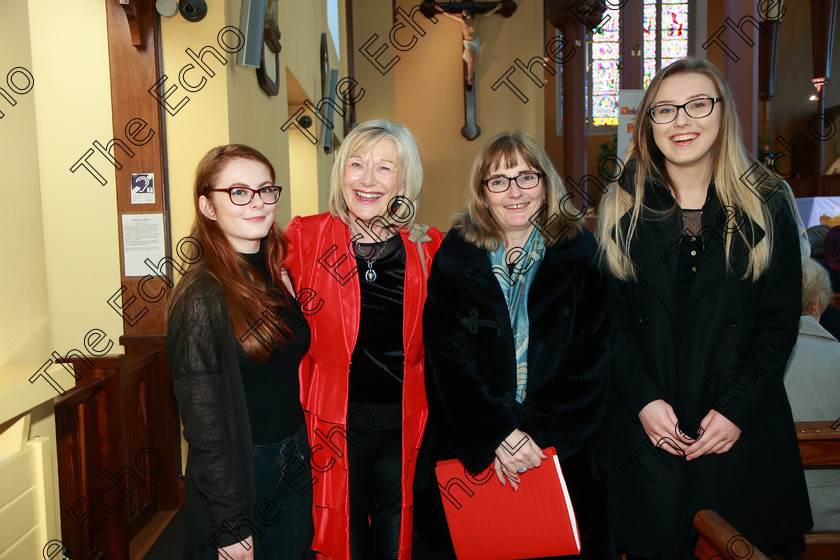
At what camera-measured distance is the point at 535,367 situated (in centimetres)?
152

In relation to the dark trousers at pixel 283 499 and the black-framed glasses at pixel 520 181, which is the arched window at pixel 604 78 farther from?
the dark trousers at pixel 283 499

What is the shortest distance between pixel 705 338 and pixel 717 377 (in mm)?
97

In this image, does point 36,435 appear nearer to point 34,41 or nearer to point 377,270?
point 377,270

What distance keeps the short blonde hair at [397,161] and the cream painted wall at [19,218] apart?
2.77ft

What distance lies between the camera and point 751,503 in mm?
1415

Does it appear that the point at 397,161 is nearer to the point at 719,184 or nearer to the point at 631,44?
the point at 719,184

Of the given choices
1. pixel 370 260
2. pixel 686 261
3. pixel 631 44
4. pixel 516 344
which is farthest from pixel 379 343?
pixel 631 44

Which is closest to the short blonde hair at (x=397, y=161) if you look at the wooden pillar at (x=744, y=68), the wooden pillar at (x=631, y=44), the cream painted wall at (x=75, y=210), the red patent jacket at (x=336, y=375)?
the red patent jacket at (x=336, y=375)

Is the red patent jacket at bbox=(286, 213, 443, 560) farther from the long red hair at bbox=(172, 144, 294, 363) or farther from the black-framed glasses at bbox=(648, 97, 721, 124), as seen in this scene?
the black-framed glasses at bbox=(648, 97, 721, 124)

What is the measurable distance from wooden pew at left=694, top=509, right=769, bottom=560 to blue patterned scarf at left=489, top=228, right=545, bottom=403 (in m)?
0.60

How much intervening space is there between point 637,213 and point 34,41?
282 cm

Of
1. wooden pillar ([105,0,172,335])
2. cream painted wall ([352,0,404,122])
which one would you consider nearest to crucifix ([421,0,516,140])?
cream painted wall ([352,0,404,122])

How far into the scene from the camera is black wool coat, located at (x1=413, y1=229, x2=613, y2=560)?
149 centimetres

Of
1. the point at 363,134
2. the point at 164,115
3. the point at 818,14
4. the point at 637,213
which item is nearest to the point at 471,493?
the point at 637,213
